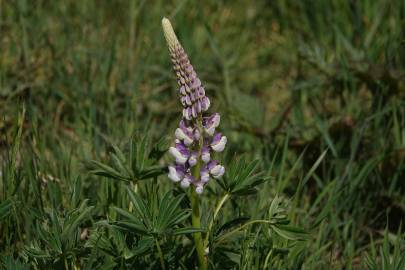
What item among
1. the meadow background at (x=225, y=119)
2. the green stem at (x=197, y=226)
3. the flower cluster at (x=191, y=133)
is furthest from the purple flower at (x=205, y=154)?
the meadow background at (x=225, y=119)

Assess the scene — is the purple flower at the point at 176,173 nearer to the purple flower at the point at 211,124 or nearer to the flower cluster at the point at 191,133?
the flower cluster at the point at 191,133

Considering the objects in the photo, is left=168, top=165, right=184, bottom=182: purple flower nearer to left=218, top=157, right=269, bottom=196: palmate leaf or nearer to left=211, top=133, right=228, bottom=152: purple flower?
left=211, top=133, right=228, bottom=152: purple flower

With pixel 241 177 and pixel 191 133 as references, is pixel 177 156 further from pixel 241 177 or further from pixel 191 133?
pixel 241 177

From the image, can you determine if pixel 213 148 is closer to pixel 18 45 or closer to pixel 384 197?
pixel 384 197

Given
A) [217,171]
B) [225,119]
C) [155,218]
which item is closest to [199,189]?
[217,171]

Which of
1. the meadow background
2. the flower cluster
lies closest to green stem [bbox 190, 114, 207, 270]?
the flower cluster
